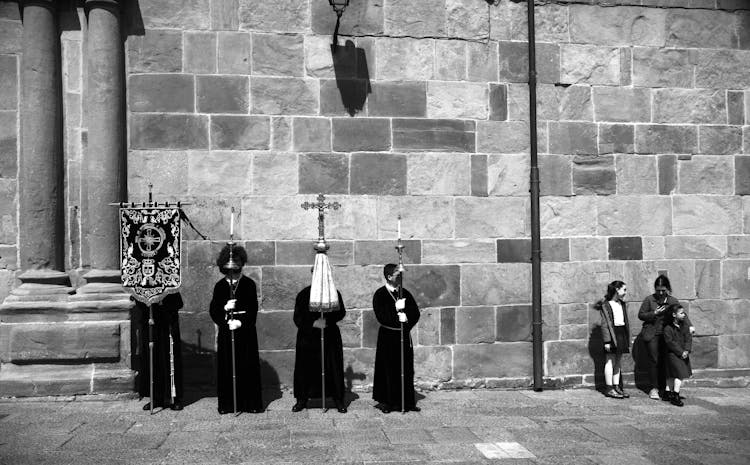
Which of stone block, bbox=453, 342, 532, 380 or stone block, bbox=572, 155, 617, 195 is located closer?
stone block, bbox=453, 342, 532, 380

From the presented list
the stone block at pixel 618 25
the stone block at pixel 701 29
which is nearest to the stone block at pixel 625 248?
the stone block at pixel 618 25

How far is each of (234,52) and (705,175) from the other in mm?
7024

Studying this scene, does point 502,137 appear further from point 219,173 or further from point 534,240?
point 219,173

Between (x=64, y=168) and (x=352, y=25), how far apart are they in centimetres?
426

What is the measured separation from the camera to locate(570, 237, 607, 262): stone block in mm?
10195

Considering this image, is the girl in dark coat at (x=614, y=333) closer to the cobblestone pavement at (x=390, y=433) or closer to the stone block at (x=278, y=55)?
the cobblestone pavement at (x=390, y=433)

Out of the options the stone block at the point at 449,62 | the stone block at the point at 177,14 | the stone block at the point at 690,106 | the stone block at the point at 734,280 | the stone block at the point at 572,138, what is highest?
the stone block at the point at 177,14

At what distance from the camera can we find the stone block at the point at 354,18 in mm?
9711

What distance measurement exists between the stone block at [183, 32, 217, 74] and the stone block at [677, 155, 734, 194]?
6.84 metres

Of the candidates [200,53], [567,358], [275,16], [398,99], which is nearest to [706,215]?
[567,358]

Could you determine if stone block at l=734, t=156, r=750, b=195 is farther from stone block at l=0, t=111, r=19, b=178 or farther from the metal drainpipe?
stone block at l=0, t=111, r=19, b=178

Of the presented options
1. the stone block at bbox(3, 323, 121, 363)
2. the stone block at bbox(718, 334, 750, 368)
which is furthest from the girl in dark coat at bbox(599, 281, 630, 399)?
the stone block at bbox(3, 323, 121, 363)

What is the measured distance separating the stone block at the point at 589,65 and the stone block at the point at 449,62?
1.49 metres

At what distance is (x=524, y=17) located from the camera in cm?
1016
